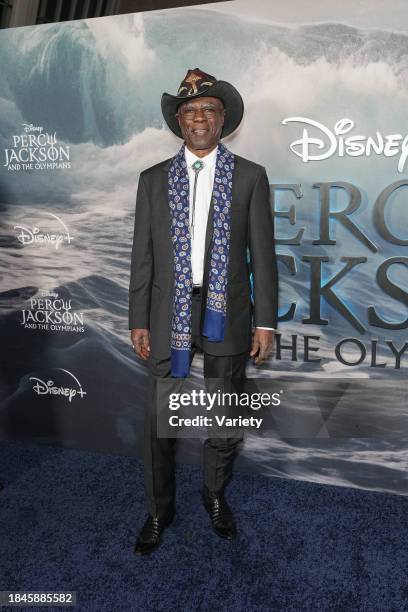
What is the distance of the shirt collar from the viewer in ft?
6.31

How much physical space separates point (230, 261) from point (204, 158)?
1.39 ft

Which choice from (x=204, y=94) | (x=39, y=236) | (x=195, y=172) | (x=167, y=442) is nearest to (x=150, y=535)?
(x=167, y=442)

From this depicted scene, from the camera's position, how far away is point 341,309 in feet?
7.57

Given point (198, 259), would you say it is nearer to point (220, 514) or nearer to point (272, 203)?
point (272, 203)

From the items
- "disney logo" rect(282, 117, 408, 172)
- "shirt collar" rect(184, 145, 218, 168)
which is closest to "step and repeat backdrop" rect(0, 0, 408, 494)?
"disney logo" rect(282, 117, 408, 172)

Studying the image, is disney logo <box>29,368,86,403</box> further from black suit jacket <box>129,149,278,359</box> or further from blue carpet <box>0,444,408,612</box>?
black suit jacket <box>129,149,278,359</box>

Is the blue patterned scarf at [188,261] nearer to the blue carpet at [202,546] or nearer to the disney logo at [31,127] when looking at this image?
the blue carpet at [202,546]

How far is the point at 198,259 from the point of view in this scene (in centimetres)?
191

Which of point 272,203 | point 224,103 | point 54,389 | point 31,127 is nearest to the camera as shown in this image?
point 224,103

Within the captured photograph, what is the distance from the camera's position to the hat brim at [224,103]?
6.13 feet

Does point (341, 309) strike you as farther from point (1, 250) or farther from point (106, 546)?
point (1, 250)

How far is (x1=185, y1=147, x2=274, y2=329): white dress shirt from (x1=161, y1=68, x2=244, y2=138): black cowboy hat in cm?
21

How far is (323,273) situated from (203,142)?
2.82 feet

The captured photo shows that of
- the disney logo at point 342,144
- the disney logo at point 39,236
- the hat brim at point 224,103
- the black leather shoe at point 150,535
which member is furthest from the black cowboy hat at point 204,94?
the black leather shoe at point 150,535
